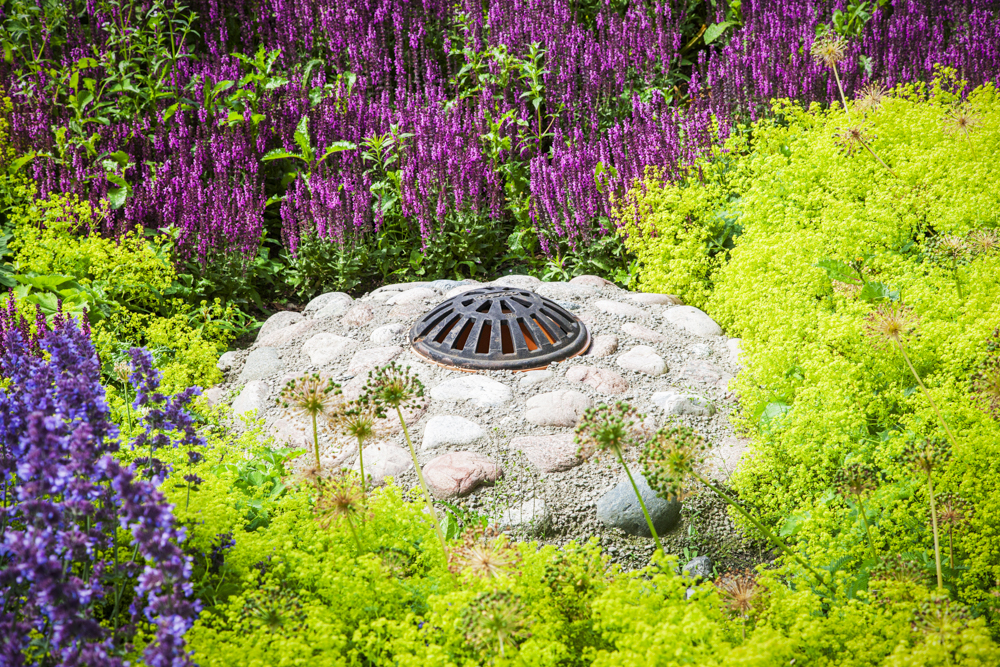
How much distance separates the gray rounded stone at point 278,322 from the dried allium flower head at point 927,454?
3.58m

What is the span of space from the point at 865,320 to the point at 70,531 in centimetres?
261

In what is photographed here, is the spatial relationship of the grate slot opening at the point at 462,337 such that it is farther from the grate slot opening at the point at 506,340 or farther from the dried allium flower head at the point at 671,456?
the dried allium flower head at the point at 671,456

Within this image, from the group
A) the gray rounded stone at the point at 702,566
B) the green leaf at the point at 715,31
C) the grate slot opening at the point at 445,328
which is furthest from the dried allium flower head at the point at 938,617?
the green leaf at the point at 715,31

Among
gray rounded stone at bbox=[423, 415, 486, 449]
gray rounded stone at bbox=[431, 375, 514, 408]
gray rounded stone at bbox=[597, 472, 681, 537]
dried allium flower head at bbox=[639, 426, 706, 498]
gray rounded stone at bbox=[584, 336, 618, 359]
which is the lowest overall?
gray rounded stone at bbox=[597, 472, 681, 537]

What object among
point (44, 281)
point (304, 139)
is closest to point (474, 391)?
point (44, 281)

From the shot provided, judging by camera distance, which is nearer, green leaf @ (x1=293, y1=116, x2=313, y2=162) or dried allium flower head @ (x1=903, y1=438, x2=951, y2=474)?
dried allium flower head @ (x1=903, y1=438, x2=951, y2=474)

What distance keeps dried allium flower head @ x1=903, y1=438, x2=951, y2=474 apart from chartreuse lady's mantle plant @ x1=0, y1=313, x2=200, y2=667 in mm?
1881

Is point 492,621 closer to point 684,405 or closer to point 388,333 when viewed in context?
point 684,405

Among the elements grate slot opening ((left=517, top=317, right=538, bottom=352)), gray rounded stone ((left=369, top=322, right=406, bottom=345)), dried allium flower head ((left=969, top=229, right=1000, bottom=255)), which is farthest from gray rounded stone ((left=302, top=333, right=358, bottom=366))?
dried allium flower head ((left=969, top=229, right=1000, bottom=255))

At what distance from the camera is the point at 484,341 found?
3.93 m

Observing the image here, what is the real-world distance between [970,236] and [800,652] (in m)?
2.04

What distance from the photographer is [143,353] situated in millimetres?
1845

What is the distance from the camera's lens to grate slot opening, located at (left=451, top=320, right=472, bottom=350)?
387 centimetres

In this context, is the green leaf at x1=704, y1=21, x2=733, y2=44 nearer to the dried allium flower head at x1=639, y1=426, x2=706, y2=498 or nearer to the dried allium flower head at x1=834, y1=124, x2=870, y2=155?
the dried allium flower head at x1=834, y1=124, x2=870, y2=155
